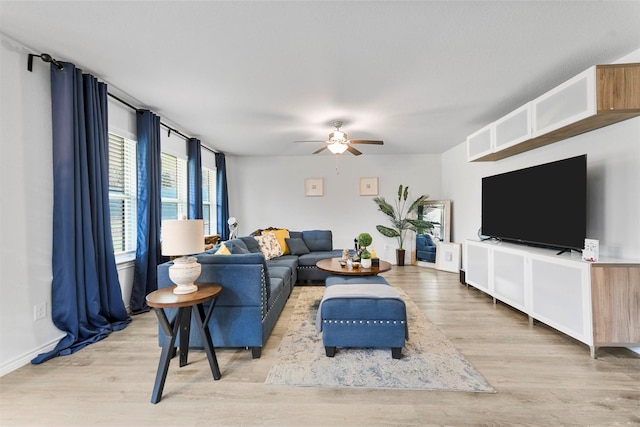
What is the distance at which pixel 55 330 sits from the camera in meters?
2.39

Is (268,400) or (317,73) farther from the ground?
(317,73)

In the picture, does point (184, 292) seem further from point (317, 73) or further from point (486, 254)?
point (486, 254)

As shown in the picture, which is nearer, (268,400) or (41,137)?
(268,400)

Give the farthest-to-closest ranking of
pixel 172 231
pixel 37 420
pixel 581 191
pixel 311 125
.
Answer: pixel 311 125 < pixel 581 191 < pixel 172 231 < pixel 37 420

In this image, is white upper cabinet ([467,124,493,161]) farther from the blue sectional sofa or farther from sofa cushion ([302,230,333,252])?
the blue sectional sofa

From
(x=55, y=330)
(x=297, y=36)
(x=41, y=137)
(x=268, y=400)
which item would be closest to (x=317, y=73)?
(x=297, y=36)

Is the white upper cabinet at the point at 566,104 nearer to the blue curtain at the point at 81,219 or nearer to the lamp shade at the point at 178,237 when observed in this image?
the lamp shade at the point at 178,237

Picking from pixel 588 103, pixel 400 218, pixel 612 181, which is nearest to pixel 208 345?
pixel 588 103

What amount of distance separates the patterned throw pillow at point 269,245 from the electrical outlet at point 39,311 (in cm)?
246

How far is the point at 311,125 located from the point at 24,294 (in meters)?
3.59

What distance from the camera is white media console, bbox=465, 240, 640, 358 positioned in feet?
7.27

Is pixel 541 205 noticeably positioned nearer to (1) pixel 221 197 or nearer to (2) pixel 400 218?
(2) pixel 400 218

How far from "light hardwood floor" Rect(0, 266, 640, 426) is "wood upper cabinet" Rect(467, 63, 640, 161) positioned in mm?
2019

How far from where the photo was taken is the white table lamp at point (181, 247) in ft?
6.39
